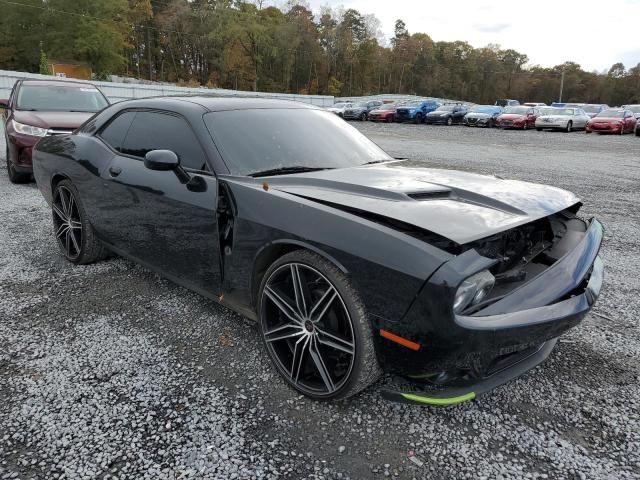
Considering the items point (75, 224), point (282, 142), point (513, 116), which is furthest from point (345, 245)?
point (513, 116)

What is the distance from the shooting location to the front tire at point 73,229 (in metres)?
3.83

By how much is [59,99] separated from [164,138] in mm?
5894

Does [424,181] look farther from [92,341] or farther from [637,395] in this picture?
[92,341]

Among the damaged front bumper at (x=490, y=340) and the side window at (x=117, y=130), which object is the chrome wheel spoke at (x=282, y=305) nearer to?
the damaged front bumper at (x=490, y=340)

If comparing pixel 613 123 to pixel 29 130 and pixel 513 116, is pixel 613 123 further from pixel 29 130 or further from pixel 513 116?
pixel 29 130

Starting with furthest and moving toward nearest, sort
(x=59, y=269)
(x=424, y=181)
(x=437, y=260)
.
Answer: (x=59, y=269) < (x=424, y=181) < (x=437, y=260)

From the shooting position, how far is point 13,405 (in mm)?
2201

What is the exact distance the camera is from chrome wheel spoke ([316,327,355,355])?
206 cm

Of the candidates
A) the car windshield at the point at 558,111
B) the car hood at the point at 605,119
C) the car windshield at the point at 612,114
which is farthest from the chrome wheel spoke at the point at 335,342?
the car windshield at the point at 558,111

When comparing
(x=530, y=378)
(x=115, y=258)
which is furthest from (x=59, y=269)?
(x=530, y=378)

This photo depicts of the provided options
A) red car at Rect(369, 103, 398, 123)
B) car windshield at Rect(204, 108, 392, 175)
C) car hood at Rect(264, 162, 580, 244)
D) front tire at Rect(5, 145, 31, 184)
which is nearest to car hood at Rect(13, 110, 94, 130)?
front tire at Rect(5, 145, 31, 184)

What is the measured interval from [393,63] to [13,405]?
99.2 metres

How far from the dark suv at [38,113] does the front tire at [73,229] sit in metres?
2.63

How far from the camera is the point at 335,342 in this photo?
2.13 m
